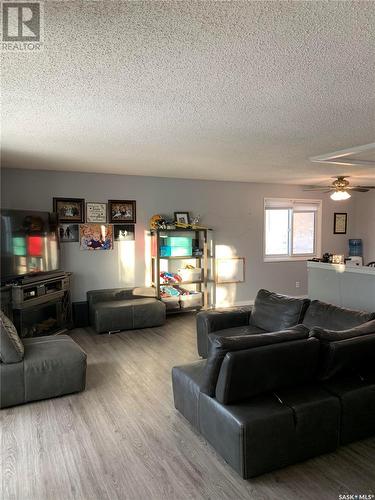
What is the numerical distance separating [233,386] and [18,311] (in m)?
3.18

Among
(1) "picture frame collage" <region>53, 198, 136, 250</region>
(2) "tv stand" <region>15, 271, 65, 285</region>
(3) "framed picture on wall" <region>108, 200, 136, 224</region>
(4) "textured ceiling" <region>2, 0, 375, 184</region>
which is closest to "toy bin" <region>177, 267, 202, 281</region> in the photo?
(1) "picture frame collage" <region>53, 198, 136, 250</region>

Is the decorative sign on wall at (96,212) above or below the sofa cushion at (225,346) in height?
above

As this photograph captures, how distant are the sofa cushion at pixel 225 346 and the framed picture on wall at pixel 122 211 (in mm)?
4019

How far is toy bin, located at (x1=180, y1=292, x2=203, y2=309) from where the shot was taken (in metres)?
6.53

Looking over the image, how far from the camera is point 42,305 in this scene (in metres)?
4.88

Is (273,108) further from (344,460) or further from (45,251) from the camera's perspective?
(45,251)

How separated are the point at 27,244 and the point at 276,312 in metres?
3.30

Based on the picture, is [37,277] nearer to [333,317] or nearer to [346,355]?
[333,317]

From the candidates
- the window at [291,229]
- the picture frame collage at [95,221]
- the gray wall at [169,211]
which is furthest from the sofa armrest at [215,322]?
the window at [291,229]

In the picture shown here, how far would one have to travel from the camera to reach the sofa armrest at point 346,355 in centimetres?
256

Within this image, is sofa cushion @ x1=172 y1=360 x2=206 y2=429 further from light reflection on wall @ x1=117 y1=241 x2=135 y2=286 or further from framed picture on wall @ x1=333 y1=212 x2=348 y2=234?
framed picture on wall @ x1=333 y1=212 x2=348 y2=234

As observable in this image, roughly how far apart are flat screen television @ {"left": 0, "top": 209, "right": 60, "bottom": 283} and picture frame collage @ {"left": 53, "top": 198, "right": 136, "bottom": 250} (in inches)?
14.2

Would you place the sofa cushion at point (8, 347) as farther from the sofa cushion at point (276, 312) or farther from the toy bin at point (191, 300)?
the toy bin at point (191, 300)

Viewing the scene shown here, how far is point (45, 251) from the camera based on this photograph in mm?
5121
